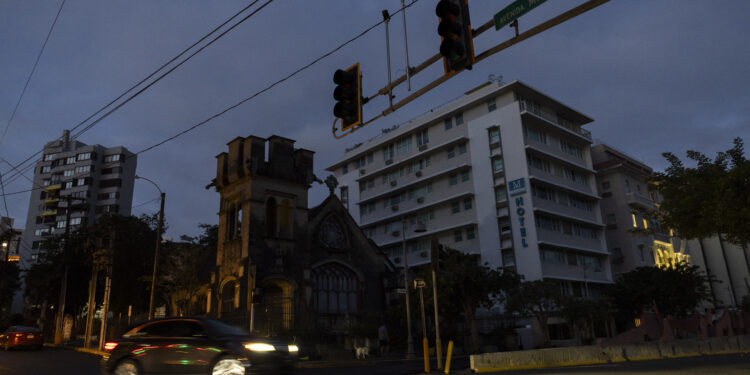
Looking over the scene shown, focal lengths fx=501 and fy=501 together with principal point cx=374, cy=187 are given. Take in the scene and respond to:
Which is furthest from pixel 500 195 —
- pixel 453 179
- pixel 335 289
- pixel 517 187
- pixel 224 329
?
pixel 224 329

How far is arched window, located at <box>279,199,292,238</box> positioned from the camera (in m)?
32.6

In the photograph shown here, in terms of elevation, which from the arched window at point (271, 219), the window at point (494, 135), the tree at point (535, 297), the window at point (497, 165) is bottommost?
the tree at point (535, 297)

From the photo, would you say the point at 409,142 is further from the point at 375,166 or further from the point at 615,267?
the point at 615,267

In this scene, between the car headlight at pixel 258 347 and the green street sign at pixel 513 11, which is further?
the car headlight at pixel 258 347

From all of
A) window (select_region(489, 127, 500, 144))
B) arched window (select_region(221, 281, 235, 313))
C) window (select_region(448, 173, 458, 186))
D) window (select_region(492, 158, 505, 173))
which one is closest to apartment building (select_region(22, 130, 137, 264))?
window (select_region(448, 173, 458, 186))

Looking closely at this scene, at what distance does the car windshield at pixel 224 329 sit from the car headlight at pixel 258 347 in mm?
722

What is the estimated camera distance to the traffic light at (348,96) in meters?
→ 11.2

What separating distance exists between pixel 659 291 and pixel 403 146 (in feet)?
111

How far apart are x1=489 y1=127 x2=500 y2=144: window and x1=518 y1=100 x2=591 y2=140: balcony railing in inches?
139

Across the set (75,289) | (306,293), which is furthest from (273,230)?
(75,289)

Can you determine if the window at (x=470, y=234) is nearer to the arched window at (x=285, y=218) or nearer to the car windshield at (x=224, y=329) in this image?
the arched window at (x=285, y=218)

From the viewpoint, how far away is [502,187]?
53406 millimetres

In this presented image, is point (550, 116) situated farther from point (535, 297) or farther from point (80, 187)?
point (80, 187)

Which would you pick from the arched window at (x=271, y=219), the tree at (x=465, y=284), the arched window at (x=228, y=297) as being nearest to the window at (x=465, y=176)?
the tree at (x=465, y=284)
